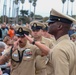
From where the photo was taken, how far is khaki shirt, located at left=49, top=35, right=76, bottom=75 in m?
3.47

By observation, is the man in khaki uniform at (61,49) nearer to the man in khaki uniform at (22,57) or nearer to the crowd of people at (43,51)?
the crowd of people at (43,51)

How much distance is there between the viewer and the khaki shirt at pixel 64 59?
3467 millimetres

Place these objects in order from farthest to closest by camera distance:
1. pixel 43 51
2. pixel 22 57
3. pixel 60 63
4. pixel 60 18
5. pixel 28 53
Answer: pixel 28 53
pixel 22 57
pixel 43 51
pixel 60 18
pixel 60 63

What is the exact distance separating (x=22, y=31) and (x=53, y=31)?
267cm

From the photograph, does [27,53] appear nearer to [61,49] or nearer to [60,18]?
[60,18]

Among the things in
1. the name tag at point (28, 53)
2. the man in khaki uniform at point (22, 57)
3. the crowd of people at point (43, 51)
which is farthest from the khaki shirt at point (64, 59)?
the name tag at point (28, 53)

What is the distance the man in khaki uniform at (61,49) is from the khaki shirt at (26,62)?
7.77ft

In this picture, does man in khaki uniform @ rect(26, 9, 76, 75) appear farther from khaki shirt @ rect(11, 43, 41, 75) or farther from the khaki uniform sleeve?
khaki shirt @ rect(11, 43, 41, 75)

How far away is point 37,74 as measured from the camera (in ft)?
23.2

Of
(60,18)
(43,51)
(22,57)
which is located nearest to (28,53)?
(22,57)

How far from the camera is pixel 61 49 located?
353cm

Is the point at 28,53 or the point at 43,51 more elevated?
the point at 43,51

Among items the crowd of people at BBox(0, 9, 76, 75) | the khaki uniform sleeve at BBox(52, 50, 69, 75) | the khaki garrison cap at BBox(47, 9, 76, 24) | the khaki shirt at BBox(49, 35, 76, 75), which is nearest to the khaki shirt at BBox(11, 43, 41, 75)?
the crowd of people at BBox(0, 9, 76, 75)

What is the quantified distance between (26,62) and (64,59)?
9.53ft
